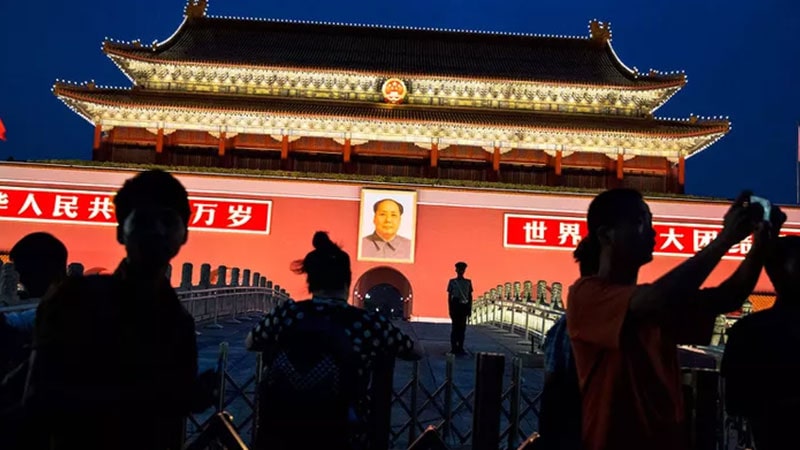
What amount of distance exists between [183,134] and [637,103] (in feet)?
50.3

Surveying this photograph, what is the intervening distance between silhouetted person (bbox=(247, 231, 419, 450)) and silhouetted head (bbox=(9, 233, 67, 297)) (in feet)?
3.03

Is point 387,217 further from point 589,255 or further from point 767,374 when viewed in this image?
point 767,374

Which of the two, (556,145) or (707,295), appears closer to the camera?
(707,295)

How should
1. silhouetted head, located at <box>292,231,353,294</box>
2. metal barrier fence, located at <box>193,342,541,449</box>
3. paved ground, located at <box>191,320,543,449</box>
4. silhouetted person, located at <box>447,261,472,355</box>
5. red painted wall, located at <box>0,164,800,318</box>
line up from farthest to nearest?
1. red painted wall, located at <box>0,164,800,318</box>
2. silhouetted person, located at <box>447,261,472,355</box>
3. paved ground, located at <box>191,320,543,449</box>
4. metal barrier fence, located at <box>193,342,541,449</box>
5. silhouetted head, located at <box>292,231,353,294</box>

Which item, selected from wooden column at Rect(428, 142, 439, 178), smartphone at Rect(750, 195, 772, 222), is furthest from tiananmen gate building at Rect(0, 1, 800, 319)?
smartphone at Rect(750, 195, 772, 222)

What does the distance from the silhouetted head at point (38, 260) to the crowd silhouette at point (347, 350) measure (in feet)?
1.11

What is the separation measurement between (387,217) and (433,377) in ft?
39.4

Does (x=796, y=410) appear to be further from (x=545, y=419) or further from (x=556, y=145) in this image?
(x=556, y=145)

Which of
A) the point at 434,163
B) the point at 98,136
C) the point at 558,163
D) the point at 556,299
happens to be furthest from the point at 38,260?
the point at 98,136

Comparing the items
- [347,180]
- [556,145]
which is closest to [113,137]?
[347,180]

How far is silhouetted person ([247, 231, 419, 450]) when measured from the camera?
2361 millimetres

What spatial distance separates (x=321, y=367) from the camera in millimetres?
2373

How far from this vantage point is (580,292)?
2016 mm

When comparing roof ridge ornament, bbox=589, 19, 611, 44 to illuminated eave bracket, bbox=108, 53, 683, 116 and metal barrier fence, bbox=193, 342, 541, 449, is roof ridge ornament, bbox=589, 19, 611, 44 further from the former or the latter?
metal barrier fence, bbox=193, 342, 541, 449
